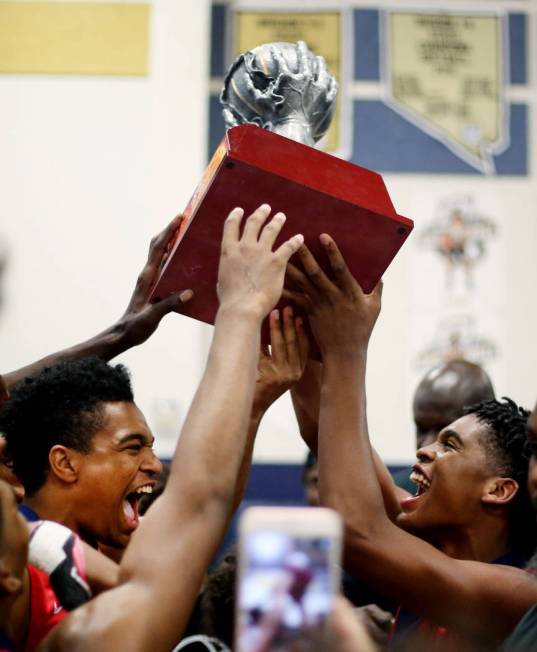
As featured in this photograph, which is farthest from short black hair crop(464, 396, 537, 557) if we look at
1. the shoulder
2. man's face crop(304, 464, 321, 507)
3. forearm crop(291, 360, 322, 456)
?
man's face crop(304, 464, 321, 507)

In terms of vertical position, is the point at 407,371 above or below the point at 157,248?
below

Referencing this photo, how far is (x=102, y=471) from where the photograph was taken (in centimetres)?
212

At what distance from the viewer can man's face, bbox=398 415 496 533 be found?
7.50ft

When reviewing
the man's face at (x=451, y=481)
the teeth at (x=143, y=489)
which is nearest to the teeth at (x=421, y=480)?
the man's face at (x=451, y=481)

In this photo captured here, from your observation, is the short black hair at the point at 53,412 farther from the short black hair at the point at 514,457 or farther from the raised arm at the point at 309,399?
the short black hair at the point at 514,457

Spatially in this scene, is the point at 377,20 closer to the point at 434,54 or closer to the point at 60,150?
the point at 434,54

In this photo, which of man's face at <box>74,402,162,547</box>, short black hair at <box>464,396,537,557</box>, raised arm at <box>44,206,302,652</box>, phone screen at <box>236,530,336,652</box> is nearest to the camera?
phone screen at <box>236,530,336,652</box>

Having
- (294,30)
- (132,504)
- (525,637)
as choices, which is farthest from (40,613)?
(294,30)

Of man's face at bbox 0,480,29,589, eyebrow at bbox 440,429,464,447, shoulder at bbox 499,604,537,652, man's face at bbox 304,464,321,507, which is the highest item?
man's face at bbox 0,480,29,589

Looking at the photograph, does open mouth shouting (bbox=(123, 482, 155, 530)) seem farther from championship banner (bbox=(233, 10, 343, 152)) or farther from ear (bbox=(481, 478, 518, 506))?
championship banner (bbox=(233, 10, 343, 152))

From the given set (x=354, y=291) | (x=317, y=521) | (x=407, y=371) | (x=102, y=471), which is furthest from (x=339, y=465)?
(x=407, y=371)

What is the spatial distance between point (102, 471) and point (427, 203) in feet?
11.6

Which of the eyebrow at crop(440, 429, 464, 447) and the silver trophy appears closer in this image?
the silver trophy

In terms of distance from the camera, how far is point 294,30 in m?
5.39
